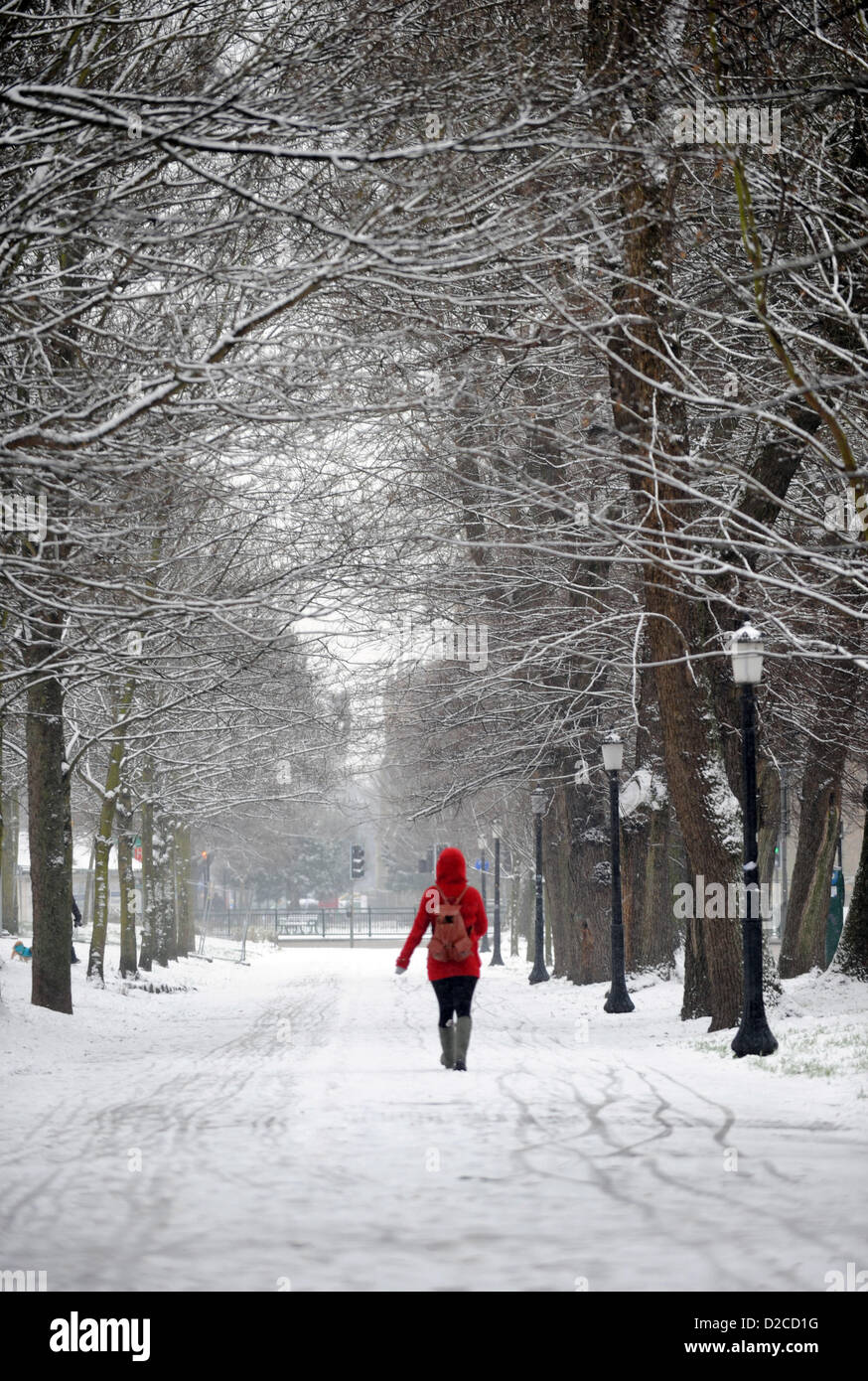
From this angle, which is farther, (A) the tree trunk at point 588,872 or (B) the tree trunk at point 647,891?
(A) the tree trunk at point 588,872

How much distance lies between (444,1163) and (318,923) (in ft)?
273

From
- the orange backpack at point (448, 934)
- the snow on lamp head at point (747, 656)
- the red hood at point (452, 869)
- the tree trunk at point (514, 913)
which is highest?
the snow on lamp head at point (747, 656)

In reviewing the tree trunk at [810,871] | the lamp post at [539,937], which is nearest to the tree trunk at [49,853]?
the tree trunk at [810,871]

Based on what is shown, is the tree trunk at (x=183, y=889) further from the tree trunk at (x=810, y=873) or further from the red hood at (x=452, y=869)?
the red hood at (x=452, y=869)

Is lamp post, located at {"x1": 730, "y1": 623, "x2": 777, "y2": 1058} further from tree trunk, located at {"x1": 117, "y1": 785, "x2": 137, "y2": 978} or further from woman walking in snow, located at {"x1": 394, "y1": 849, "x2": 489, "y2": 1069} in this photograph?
tree trunk, located at {"x1": 117, "y1": 785, "x2": 137, "y2": 978}

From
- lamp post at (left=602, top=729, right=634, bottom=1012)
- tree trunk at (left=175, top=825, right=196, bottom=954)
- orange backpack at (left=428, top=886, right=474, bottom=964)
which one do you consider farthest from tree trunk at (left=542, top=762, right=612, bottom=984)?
tree trunk at (left=175, top=825, right=196, bottom=954)

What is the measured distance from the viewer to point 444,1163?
8.26 m

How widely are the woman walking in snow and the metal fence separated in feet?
229

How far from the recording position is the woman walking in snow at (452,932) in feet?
42.3

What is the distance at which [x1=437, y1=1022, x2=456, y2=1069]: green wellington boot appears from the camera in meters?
13.6

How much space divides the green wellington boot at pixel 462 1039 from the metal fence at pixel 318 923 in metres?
69.1

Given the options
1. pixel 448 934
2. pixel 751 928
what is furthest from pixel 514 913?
pixel 448 934

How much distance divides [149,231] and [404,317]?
8.52 ft

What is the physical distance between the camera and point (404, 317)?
1323 centimetres
